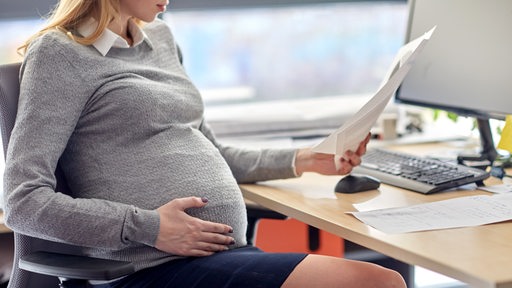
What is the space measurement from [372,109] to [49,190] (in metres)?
0.64

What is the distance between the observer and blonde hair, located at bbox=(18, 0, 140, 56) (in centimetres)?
169

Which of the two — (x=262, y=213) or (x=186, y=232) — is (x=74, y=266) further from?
(x=262, y=213)

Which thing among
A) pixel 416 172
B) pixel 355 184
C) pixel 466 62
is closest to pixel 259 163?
pixel 355 184

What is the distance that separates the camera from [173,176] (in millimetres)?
1627

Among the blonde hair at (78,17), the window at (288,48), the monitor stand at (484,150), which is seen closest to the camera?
the blonde hair at (78,17)

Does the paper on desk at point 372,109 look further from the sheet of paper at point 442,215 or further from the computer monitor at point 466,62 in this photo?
the computer monitor at point 466,62

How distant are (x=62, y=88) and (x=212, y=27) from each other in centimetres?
A: 133

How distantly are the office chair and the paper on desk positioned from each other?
0.54 m

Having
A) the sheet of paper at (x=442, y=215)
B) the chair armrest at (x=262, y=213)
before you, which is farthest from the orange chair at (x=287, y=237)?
the sheet of paper at (x=442, y=215)

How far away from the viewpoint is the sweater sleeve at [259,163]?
190 cm

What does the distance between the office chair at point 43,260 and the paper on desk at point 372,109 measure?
537mm

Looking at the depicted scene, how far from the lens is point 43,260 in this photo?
57.9 inches

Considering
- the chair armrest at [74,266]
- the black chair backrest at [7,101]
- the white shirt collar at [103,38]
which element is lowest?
the chair armrest at [74,266]

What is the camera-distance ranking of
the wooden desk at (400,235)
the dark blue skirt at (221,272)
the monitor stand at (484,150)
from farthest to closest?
the monitor stand at (484,150)
the dark blue skirt at (221,272)
the wooden desk at (400,235)
